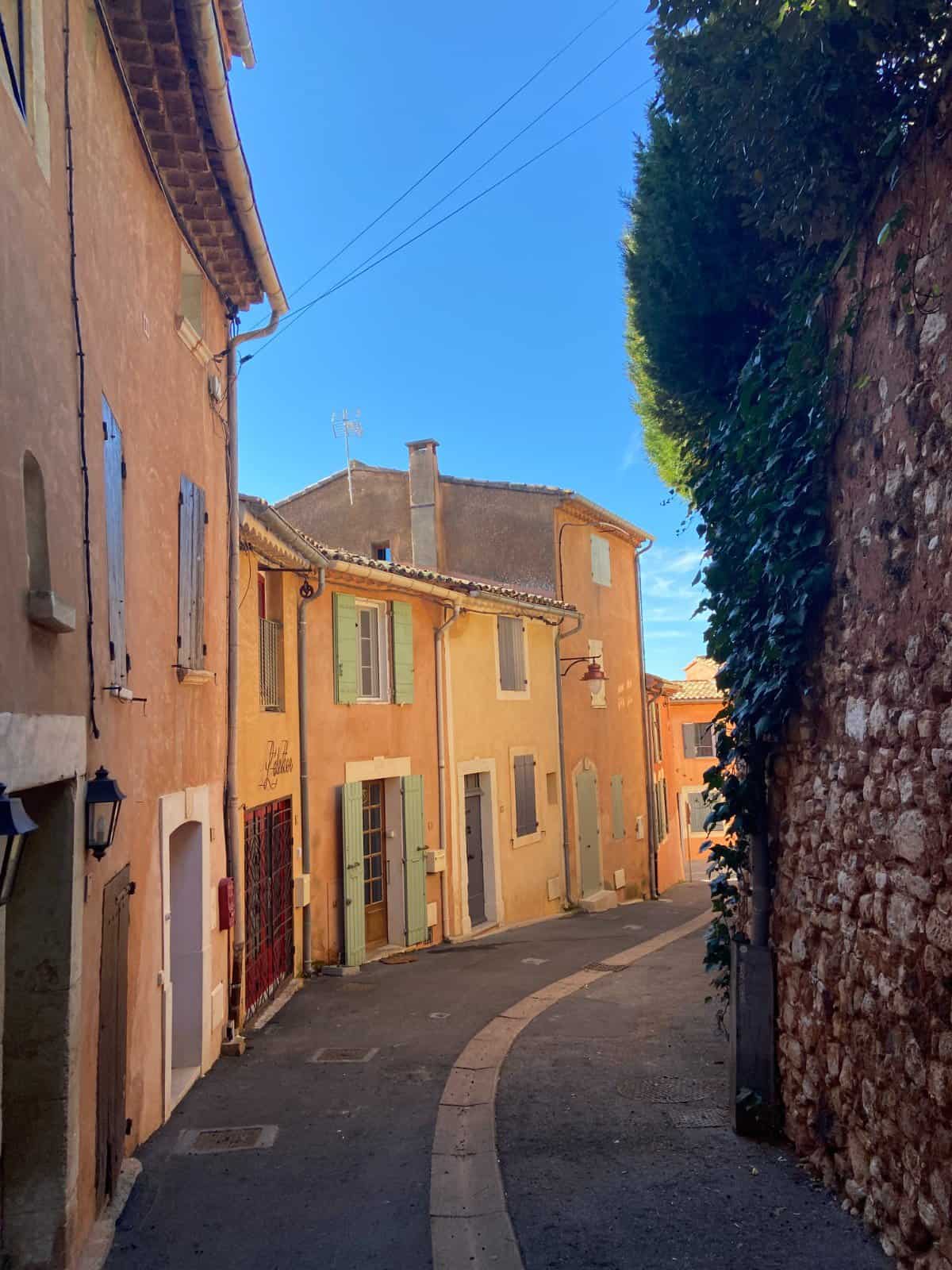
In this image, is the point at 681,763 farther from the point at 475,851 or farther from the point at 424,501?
the point at 475,851

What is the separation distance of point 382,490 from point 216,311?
1143cm

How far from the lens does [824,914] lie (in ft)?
16.0

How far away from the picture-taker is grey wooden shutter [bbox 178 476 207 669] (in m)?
7.01

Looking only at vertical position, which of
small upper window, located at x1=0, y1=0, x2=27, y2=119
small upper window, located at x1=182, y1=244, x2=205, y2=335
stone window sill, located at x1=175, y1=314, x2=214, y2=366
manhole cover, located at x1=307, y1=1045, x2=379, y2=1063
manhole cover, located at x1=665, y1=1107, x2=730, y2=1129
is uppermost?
small upper window, located at x1=182, y1=244, x2=205, y2=335

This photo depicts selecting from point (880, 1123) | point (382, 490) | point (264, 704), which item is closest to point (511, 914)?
point (264, 704)

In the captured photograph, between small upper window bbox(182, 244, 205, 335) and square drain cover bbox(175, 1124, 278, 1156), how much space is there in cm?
585

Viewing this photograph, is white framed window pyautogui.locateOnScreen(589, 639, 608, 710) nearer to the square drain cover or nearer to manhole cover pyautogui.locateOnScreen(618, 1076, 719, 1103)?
manhole cover pyautogui.locateOnScreen(618, 1076, 719, 1103)

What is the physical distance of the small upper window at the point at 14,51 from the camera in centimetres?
349

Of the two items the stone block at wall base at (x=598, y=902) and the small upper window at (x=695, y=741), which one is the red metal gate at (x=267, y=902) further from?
the small upper window at (x=695, y=741)

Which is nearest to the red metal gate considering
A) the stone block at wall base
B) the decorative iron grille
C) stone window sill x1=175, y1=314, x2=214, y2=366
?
the decorative iron grille

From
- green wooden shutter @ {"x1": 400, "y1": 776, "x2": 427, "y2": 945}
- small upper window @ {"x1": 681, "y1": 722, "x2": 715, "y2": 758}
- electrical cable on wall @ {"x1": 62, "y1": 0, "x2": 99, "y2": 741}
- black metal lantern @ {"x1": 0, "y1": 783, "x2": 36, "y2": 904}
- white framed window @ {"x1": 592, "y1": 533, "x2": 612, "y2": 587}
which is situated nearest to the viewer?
black metal lantern @ {"x1": 0, "y1": 783, "x2": 36, "y2": 904}

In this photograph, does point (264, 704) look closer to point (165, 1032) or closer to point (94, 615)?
point (165, 1032)

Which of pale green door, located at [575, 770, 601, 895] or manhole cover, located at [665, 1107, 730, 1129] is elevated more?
pale green door, located at [575, 770, 601, 895]

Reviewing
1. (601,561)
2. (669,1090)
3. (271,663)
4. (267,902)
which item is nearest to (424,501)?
(601,561)
